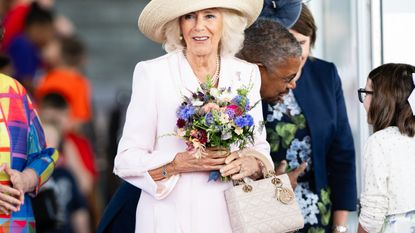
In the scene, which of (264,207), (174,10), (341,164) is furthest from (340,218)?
(174,10)

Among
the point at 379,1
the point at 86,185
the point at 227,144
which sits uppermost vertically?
the point at 379,1

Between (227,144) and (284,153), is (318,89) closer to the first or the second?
(284,153)

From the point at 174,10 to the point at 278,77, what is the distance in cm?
67

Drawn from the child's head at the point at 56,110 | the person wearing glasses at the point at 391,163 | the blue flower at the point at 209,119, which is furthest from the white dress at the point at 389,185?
the child's head at the point at 56,110

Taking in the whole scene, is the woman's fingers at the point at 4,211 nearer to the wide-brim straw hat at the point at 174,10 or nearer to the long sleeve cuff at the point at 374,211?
the wide-brim straw hat at the point at 174,10

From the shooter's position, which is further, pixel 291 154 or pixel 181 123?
pixel 291 154

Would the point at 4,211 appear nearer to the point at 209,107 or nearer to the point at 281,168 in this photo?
the point at 209,107

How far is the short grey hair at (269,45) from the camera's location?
5836mm

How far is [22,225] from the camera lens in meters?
5.66

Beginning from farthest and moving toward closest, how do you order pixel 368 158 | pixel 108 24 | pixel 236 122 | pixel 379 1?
pixel 108 24 < pixel 379 1 < pixel 368 158 < pixel 236 122

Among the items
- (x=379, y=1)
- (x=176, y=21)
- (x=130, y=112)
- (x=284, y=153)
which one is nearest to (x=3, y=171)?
(x=130, y=112)

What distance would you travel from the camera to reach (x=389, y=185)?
18.1 feet

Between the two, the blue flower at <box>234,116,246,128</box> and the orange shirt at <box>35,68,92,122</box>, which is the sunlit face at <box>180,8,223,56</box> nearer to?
the blue flower at <box>234,116,246,128</box>

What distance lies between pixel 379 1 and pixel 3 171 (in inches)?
89.6
